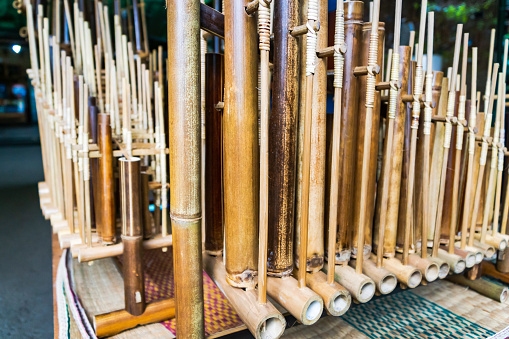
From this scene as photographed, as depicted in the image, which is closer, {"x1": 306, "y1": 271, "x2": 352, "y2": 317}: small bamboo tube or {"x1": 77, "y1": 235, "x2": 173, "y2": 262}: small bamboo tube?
{"x1": 306, "y1": 271, "x2": 352, "y2": 317}: small bamboo tube

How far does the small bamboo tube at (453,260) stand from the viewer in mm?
1145

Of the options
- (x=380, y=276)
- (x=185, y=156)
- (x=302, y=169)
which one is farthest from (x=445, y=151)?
(x=185, y=156)

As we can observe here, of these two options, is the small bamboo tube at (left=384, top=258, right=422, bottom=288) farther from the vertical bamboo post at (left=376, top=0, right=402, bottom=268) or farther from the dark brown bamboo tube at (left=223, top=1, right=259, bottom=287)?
the dark brown bamboo tube at (left=223, top=1, right=259, bottom=287)

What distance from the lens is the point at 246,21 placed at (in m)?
0.77

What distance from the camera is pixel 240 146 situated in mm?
804

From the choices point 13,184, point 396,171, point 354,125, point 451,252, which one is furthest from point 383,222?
point 13,184

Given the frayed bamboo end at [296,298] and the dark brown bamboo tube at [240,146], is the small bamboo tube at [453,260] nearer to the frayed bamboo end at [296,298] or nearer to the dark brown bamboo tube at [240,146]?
the frayed bamboo end at [296,298]

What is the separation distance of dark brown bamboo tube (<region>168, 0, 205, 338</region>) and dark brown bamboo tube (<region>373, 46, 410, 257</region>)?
541 mm

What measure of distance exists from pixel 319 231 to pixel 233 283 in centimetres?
24

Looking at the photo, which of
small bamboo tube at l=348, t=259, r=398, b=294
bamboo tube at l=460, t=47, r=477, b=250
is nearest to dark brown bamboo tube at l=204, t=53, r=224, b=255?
small bamboo tube at l=348, t=259, r=398, b=294

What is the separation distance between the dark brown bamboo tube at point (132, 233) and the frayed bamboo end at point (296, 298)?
0.66 metres

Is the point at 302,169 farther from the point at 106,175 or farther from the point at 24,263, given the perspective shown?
the point at 24,263

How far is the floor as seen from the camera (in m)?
1.83

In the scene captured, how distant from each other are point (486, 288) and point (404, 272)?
84cm
